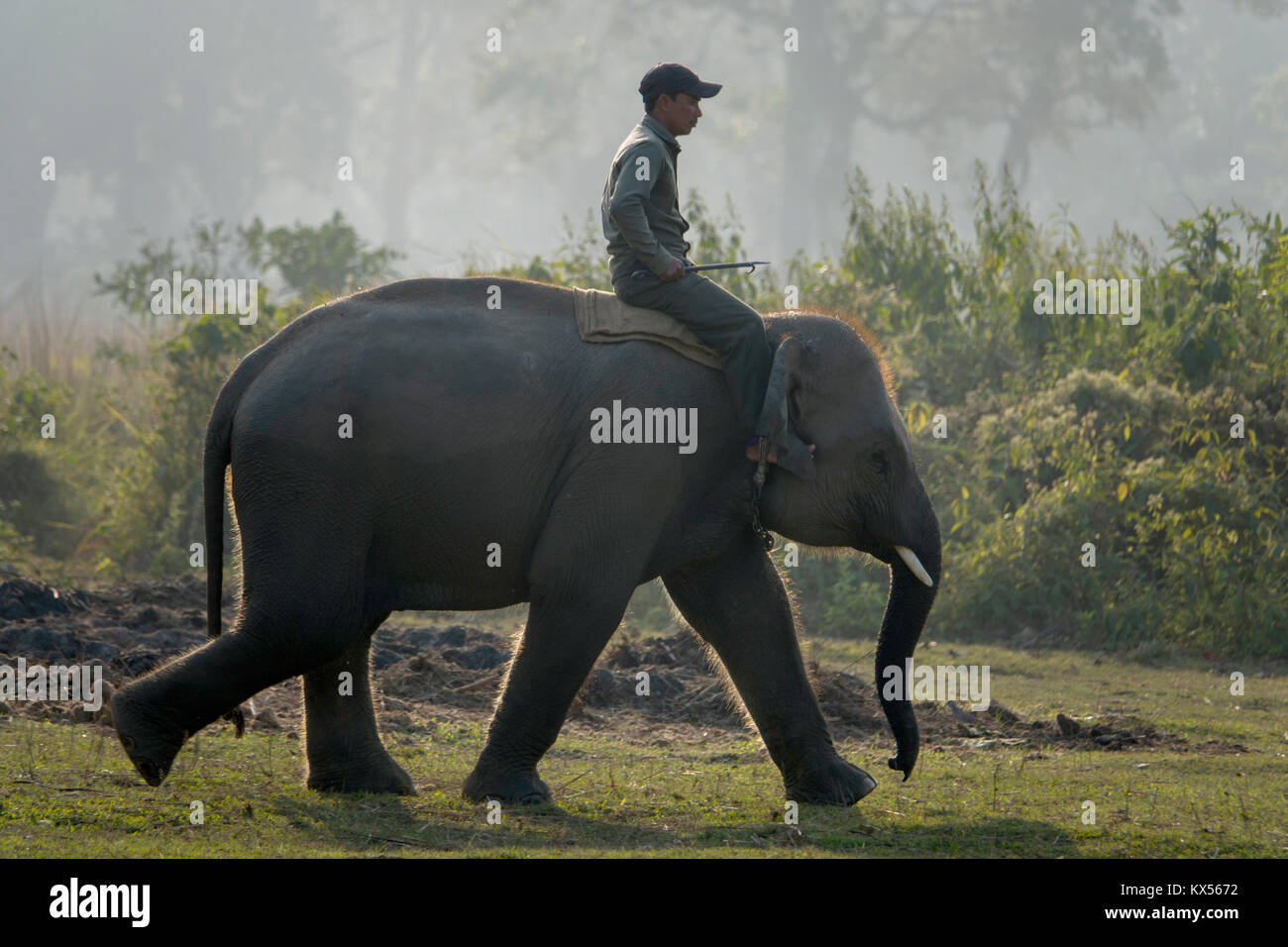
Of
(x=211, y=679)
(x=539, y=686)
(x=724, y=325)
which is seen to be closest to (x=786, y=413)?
(x=724, y=325)

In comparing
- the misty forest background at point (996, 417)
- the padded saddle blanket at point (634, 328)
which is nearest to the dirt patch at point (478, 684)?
the misty forest background at point (996, 417)

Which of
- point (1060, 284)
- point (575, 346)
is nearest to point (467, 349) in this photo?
point (575, 346)

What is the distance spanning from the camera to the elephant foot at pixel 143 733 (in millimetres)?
6623

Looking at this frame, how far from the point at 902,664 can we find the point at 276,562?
2782mm

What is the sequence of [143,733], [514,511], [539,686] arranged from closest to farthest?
Result: [143,733], [539,686], [514,511]

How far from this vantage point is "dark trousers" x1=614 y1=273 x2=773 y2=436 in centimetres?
727

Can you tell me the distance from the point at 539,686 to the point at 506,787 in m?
0.46

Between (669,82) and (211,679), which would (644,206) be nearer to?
(669,82)

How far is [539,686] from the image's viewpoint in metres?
6.95

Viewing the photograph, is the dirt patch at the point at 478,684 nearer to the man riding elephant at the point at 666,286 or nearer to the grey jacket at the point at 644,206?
the man riding elephant at the point at 666,286

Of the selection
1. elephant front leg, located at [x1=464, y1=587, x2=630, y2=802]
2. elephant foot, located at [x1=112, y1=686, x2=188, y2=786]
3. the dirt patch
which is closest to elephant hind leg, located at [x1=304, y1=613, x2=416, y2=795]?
elephant front leg, located at [x1=464, y1=587, x2=630, y2=802]

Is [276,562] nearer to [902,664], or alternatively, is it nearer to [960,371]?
[902,664]

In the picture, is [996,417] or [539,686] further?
[996,417]

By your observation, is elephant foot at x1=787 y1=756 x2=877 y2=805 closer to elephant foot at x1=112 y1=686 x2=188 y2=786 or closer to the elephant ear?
the elephant ear
